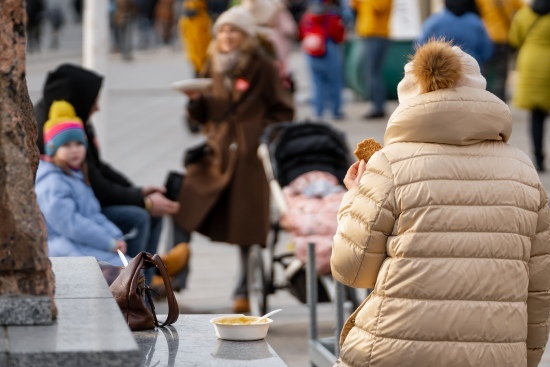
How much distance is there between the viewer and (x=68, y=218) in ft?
22.0

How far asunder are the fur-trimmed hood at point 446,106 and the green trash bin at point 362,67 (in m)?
14.1

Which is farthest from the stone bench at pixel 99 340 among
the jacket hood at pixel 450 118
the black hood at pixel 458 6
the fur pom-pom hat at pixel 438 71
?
the black hood at pixel 458 6

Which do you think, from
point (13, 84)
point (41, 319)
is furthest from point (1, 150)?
point (41, 319)

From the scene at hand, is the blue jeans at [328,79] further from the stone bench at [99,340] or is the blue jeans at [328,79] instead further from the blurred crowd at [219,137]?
the stone bench at [99,340]

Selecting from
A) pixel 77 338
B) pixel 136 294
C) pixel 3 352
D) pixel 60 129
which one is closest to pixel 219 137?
pixel 60 129

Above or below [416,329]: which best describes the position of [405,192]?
above

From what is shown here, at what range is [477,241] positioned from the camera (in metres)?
4.11

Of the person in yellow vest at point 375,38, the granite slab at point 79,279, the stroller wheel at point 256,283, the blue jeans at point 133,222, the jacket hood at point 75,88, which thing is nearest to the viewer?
the granite slab at point 79,279

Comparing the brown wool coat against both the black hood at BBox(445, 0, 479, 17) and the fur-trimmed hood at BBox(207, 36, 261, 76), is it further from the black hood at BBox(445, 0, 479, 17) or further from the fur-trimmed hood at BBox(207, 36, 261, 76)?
the black hood at BBox(445, 0, 479, 17)

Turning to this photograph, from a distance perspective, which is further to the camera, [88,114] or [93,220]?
[88,114]

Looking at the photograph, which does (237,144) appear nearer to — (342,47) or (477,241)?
(477,241)

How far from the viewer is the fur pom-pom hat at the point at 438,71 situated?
13.9ft

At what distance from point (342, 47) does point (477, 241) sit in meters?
17.0

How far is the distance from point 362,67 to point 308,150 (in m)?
11.3
